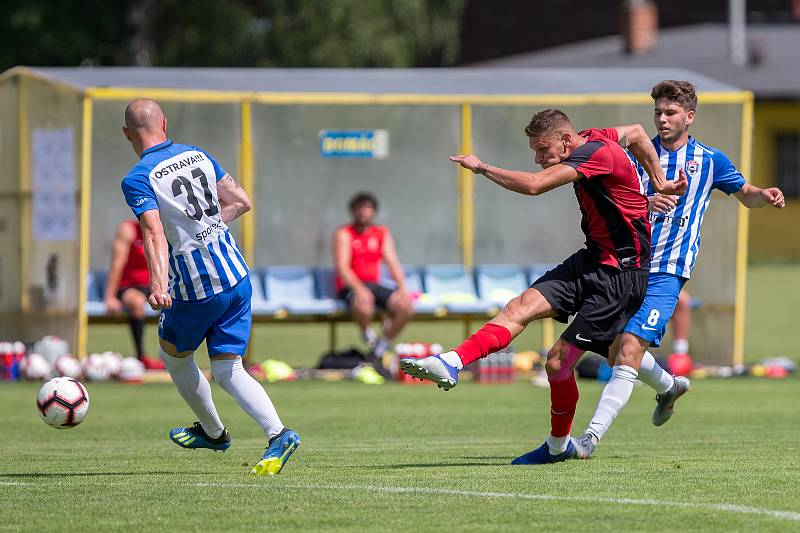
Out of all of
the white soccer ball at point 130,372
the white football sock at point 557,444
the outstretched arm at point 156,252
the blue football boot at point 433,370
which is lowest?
the white soccer ball at point 130,372

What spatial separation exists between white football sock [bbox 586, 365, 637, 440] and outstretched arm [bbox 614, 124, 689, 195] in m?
0.98

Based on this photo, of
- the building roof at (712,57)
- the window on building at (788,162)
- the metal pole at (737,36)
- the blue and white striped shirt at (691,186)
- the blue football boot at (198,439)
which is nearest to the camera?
the blue football boot at (198,439)

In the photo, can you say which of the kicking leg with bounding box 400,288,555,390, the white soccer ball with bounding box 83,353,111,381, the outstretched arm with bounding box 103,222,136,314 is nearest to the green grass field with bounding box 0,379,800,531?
the kicking leg with bounding box 400,288,555,390

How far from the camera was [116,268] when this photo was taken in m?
15.4

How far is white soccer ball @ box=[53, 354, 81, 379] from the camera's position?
1455 centimetres

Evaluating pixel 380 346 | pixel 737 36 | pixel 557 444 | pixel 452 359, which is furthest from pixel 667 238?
pixel 737 36

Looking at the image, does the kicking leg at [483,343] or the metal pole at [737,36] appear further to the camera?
the metal pole at [737,36]

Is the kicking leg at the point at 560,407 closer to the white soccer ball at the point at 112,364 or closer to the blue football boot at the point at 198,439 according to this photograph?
the blue football boot at the point at 198,439

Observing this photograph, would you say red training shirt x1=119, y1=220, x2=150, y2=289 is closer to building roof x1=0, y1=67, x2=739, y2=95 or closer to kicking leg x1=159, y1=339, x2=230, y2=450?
building roof x1=0, y1=67, x2=739, y2=95

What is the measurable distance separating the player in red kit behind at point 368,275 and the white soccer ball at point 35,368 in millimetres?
3054

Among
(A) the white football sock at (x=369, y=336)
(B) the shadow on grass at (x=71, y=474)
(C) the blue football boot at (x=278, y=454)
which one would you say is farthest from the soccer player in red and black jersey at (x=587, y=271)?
(A) the white football sock at (x=369, y=336)

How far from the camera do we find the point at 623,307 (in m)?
8.09

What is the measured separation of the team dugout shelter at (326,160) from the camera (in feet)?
51.9

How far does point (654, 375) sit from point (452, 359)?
1.65m
